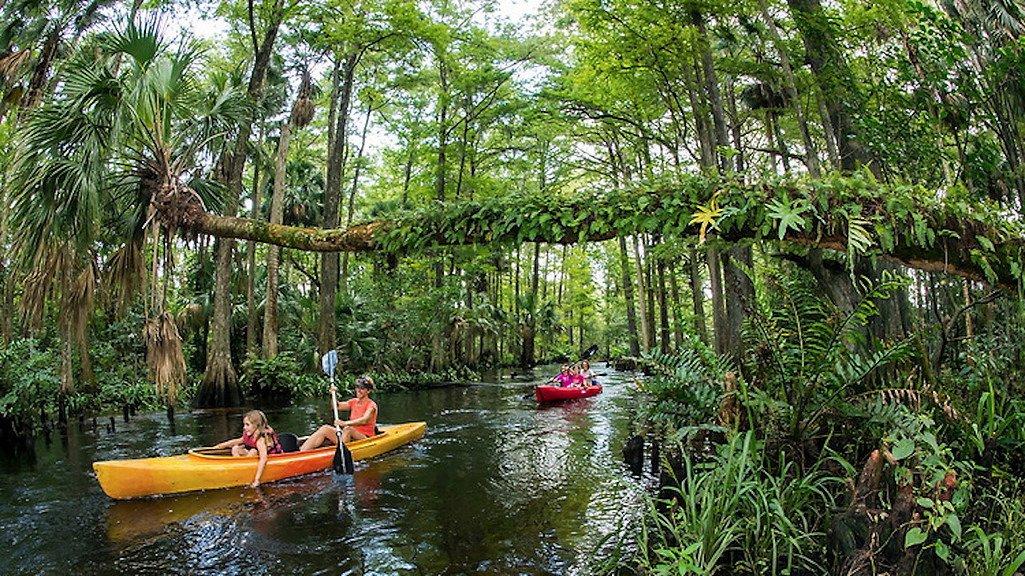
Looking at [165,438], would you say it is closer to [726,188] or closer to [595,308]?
[726,188]

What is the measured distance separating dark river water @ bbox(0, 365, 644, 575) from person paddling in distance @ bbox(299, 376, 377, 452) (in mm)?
474

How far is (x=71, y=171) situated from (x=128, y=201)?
0.82 m

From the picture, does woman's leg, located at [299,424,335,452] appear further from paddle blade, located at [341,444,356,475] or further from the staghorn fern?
the staghorn fern

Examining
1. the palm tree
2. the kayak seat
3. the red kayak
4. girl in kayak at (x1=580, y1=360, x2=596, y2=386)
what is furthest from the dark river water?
girl in kayak at (x1=580, y1=360, x2=596, y2=386)

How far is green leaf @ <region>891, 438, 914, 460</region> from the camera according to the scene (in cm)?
365

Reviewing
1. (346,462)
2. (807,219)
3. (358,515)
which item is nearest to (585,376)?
(346,462)

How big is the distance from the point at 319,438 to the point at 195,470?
1.99m

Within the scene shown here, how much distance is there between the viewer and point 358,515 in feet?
22.7

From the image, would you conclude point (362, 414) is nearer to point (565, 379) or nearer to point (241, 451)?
point (241, 451)

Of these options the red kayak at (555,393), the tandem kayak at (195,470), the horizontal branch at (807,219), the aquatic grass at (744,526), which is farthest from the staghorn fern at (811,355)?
the red kayak at (555,393)

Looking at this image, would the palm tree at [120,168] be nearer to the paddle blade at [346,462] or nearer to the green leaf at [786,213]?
the paddle blade at [346,462]

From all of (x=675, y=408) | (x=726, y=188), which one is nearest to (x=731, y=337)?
(x=675, y=408)

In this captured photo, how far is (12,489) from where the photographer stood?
7.84 meters

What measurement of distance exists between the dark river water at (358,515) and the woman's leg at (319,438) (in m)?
0.59
